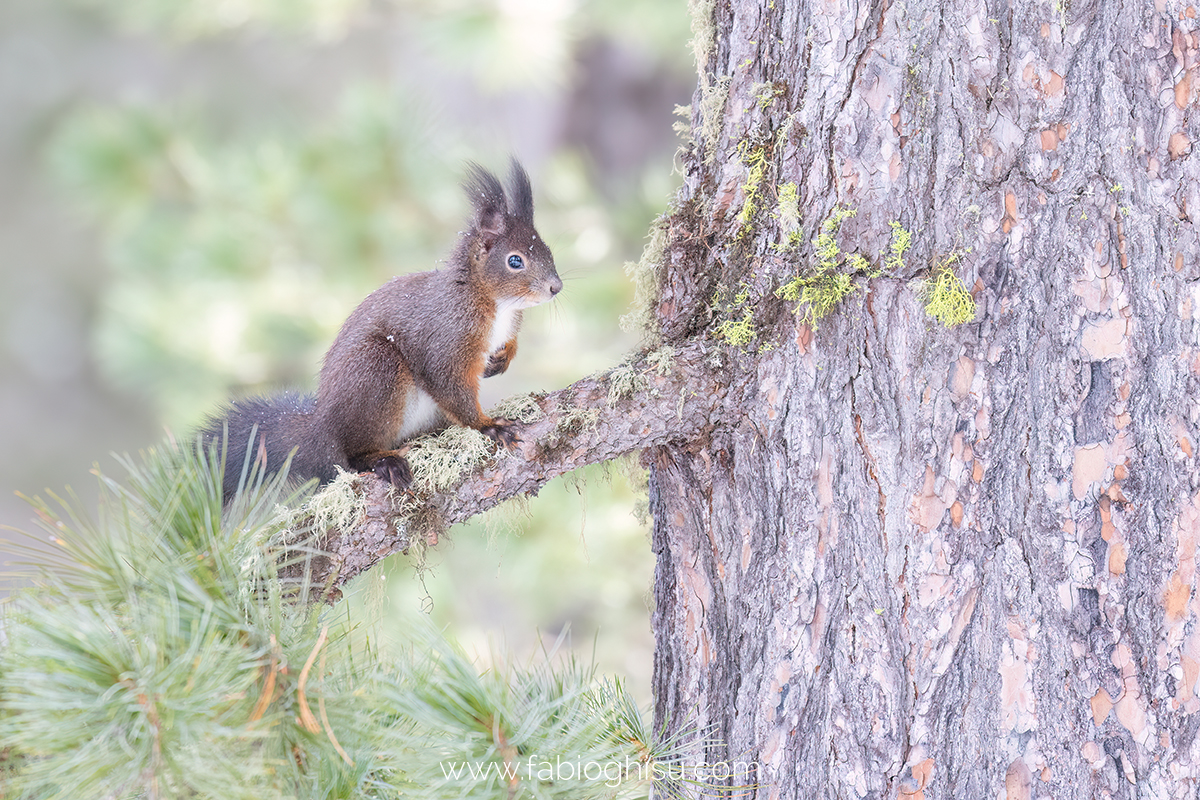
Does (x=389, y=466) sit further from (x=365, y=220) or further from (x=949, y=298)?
(x=365, y=220)

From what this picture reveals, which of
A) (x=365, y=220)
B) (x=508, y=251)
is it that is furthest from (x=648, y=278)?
(x=365, y=220)

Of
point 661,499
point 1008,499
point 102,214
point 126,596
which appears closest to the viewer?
point 126,596


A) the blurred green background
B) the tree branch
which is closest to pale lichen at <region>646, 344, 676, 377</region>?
the tree branch

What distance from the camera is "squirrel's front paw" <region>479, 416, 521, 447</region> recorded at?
1.15 m

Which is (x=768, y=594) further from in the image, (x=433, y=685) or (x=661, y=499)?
(x=433, y=685)

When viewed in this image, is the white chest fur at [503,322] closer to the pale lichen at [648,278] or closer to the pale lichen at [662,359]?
the pale lichen at [648,278]

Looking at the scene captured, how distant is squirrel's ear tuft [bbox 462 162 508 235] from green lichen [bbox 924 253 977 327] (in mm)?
763

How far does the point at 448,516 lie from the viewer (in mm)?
1133

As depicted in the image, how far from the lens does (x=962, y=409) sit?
1.00 meters

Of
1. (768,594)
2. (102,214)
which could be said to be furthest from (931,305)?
(102,214)

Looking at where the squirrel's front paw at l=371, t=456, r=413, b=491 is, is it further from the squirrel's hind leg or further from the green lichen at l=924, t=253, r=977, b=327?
the green lichen at l=924, t=253, r=977, b=327

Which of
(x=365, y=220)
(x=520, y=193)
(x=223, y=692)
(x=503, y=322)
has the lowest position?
(x=223, y=692)

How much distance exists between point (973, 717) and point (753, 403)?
0.41 metres

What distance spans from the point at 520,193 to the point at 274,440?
55 cm
